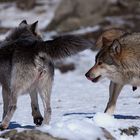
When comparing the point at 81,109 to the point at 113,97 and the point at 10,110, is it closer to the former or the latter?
the point at 113,97

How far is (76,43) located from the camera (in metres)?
7.35

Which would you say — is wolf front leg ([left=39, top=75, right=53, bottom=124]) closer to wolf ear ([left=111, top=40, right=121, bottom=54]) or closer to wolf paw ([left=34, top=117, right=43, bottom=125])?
wolf paw ([left=34, top=117, right=43, bottom=125])

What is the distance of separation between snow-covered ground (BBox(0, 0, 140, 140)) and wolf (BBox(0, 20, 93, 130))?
59 cm

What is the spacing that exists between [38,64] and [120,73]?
145 cm

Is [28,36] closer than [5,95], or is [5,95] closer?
[5,95]

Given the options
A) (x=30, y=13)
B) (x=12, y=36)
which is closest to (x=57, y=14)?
(x=30, y=13)

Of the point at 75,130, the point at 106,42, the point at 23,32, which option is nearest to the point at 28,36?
the point at 23,32

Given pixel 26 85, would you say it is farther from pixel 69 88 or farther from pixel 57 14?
pixel 57 14

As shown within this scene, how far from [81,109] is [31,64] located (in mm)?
3555

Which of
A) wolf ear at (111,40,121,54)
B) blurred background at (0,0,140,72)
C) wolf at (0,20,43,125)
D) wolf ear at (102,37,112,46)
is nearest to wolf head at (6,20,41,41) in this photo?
wolf at (0,20,43,125)

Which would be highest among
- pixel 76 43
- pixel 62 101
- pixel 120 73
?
pixel 76 43

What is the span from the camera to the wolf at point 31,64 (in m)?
7.26

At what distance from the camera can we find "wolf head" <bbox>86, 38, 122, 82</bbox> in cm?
809

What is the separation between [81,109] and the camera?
10680mm
